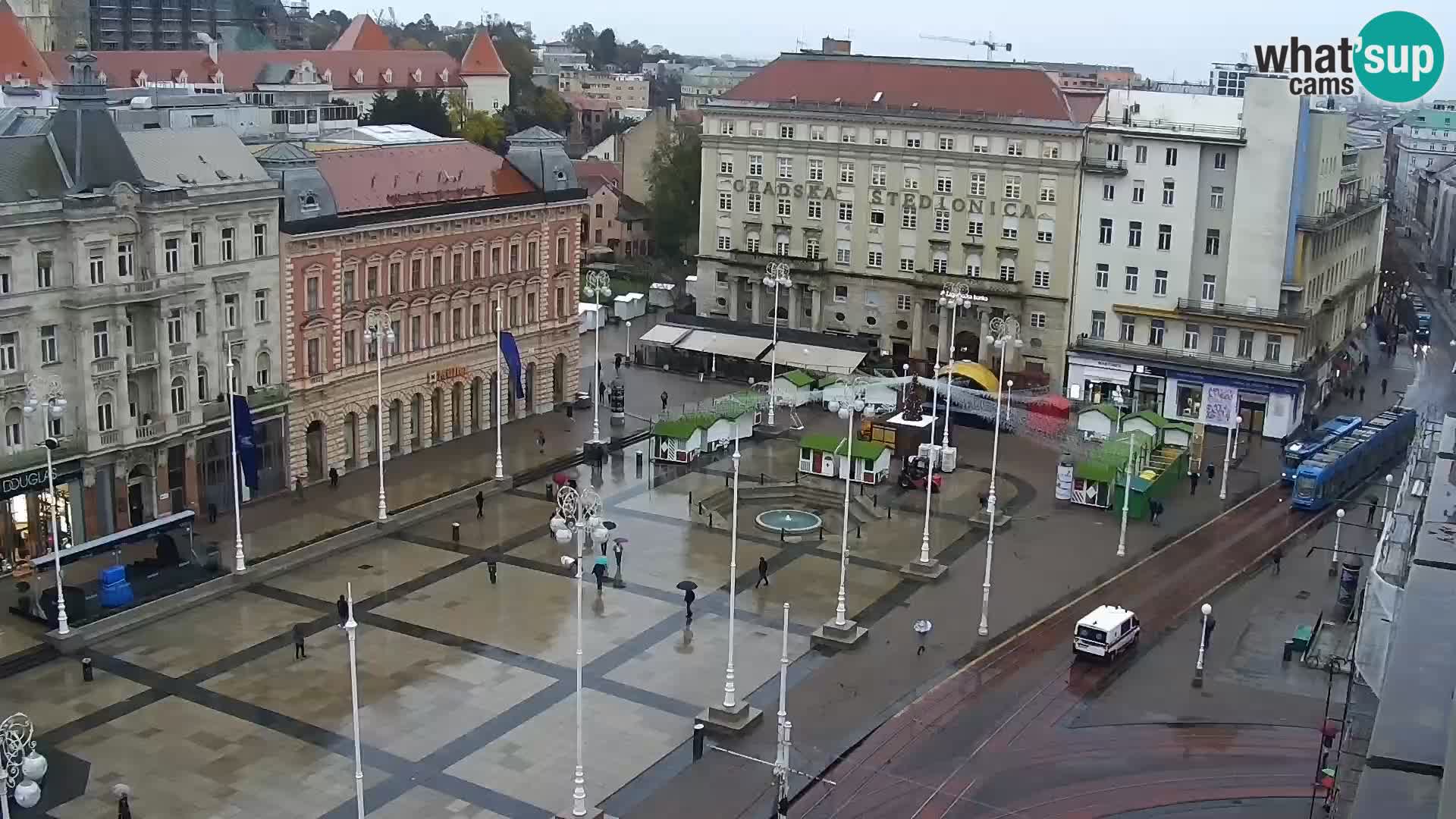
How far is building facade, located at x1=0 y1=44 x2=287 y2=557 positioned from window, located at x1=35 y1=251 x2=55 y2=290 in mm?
43

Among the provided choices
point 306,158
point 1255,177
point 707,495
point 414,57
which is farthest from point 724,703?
point 414,57

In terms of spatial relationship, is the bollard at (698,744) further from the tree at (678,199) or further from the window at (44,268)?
the tree at (678,199)

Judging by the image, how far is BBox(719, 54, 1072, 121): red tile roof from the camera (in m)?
90.6

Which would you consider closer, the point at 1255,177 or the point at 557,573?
the point at 557,573

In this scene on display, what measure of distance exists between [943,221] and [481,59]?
350 feet

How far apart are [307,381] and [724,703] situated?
104 ft

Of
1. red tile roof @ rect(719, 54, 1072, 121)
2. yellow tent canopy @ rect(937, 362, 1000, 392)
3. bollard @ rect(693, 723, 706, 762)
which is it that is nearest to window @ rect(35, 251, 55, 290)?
bollard @ rect(693, 723, 706, 762)

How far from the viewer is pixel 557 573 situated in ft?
193

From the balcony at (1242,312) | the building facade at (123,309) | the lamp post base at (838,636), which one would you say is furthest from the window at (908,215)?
the lamp post base at (838,636)

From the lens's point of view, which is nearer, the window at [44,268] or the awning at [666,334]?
the window at [44,268]

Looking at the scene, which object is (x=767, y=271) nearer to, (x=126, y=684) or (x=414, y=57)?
(x=126, y=684)

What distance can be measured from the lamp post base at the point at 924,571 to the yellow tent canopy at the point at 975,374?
27.4 m

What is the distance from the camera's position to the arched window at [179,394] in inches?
2442

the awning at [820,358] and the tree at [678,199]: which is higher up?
the tree at [678,199]
